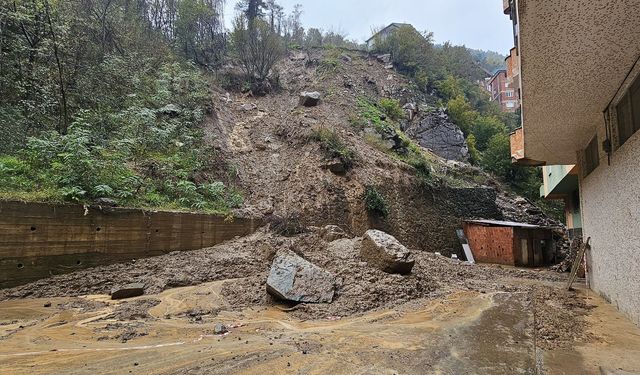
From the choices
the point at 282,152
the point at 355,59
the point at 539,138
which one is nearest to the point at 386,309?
the point at 539,138

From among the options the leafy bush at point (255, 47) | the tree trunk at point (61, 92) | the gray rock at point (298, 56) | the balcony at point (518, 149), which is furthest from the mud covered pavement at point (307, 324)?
the gray rock at point (298, 56)

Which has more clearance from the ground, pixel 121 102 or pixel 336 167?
pixel 121 102

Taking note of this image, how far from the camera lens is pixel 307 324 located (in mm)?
5137

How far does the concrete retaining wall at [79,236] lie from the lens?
647cm

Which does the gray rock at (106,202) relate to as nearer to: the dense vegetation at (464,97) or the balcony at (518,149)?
the balcony at (518,149)

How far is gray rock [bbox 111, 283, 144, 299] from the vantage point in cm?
663

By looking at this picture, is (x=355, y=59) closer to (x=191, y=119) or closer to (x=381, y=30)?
(x=381, y=30)

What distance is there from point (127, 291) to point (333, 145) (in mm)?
10279

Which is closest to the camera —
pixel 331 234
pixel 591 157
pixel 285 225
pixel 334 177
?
pixel 591 157

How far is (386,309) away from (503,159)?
842 inches

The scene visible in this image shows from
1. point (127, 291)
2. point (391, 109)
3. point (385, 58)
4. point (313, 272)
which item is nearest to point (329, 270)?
point (313, 272)

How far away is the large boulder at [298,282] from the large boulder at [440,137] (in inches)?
760

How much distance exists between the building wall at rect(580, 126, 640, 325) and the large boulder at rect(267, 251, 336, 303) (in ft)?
15.2

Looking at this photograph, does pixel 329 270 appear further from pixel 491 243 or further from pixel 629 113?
pixel 491 243
